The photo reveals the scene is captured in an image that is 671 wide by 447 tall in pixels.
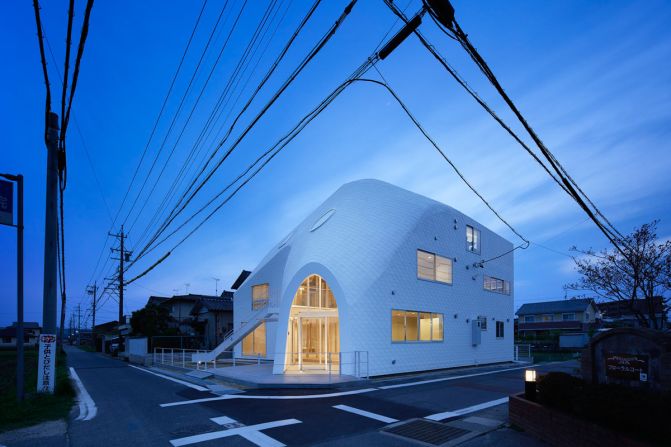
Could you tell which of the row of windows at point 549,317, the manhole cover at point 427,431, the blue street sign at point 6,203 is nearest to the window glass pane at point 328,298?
the manhole cover at point 427,431

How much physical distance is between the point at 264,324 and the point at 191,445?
1750 cm

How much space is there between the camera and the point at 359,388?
46.1 feet

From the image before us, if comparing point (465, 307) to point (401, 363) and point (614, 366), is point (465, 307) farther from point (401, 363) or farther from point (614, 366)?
point (614, 366)

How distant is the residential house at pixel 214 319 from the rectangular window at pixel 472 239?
25344 mm

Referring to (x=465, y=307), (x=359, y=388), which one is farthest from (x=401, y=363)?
(x=465, y=307)

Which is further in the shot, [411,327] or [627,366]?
[411,327]

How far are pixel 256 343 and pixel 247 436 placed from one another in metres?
17.7

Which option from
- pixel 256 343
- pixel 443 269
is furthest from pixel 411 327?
pixel 256 343

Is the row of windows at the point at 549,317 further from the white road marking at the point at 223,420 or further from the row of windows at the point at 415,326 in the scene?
the white road marking at the point at 223,420

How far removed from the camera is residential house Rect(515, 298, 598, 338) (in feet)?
169

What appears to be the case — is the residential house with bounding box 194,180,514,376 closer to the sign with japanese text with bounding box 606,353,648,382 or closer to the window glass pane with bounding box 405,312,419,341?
the window glass pane with bounding box 405,312,419,341

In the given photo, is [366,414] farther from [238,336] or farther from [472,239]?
[472,239]

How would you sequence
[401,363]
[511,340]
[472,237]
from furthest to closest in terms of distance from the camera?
[511,340], [472,237], [401,363]

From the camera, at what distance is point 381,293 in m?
17.0
